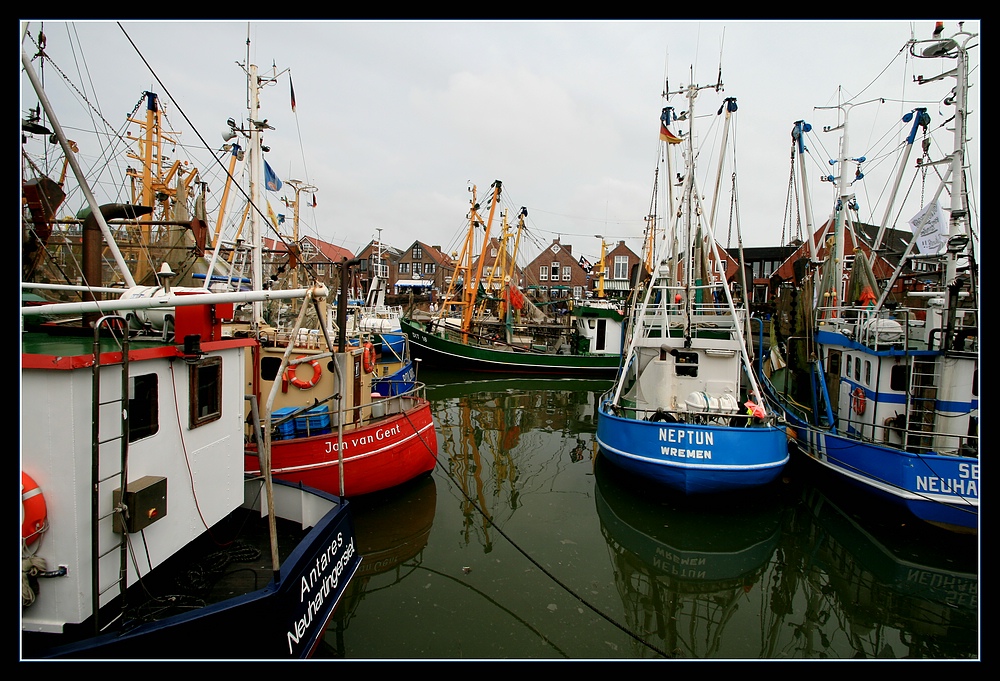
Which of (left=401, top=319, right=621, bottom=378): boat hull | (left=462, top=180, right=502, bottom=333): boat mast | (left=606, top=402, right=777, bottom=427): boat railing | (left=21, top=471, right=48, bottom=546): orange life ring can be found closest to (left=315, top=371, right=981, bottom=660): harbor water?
(left=606, top=402, right=777, bottom=427): boat railing

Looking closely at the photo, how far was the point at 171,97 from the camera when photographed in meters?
5.99

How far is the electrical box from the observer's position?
4.08 meters

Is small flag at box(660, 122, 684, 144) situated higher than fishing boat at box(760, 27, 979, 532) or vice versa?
small flag at box(660, 122, 684, 144)

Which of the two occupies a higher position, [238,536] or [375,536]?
[238,536]

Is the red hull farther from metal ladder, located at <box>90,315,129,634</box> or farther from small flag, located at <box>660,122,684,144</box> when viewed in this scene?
small flag, located at <box>660,122,684,144</box>

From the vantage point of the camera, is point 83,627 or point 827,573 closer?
point 83,627

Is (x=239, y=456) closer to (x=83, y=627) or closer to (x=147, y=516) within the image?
(x=147, y=516)

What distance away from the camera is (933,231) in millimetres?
9594

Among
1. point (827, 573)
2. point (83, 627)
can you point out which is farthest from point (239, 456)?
point (827, 573)

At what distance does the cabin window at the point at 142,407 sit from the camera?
4359 millimetres

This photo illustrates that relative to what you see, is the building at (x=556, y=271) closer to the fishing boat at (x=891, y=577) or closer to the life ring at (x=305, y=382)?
the life ring at (x=305, y=382)

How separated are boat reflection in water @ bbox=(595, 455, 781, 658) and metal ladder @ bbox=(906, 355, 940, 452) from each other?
9.21 feet

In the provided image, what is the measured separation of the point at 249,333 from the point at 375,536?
4.19 metres

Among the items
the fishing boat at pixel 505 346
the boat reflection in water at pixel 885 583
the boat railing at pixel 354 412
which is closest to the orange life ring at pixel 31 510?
the boat railing at pixel 354 412
